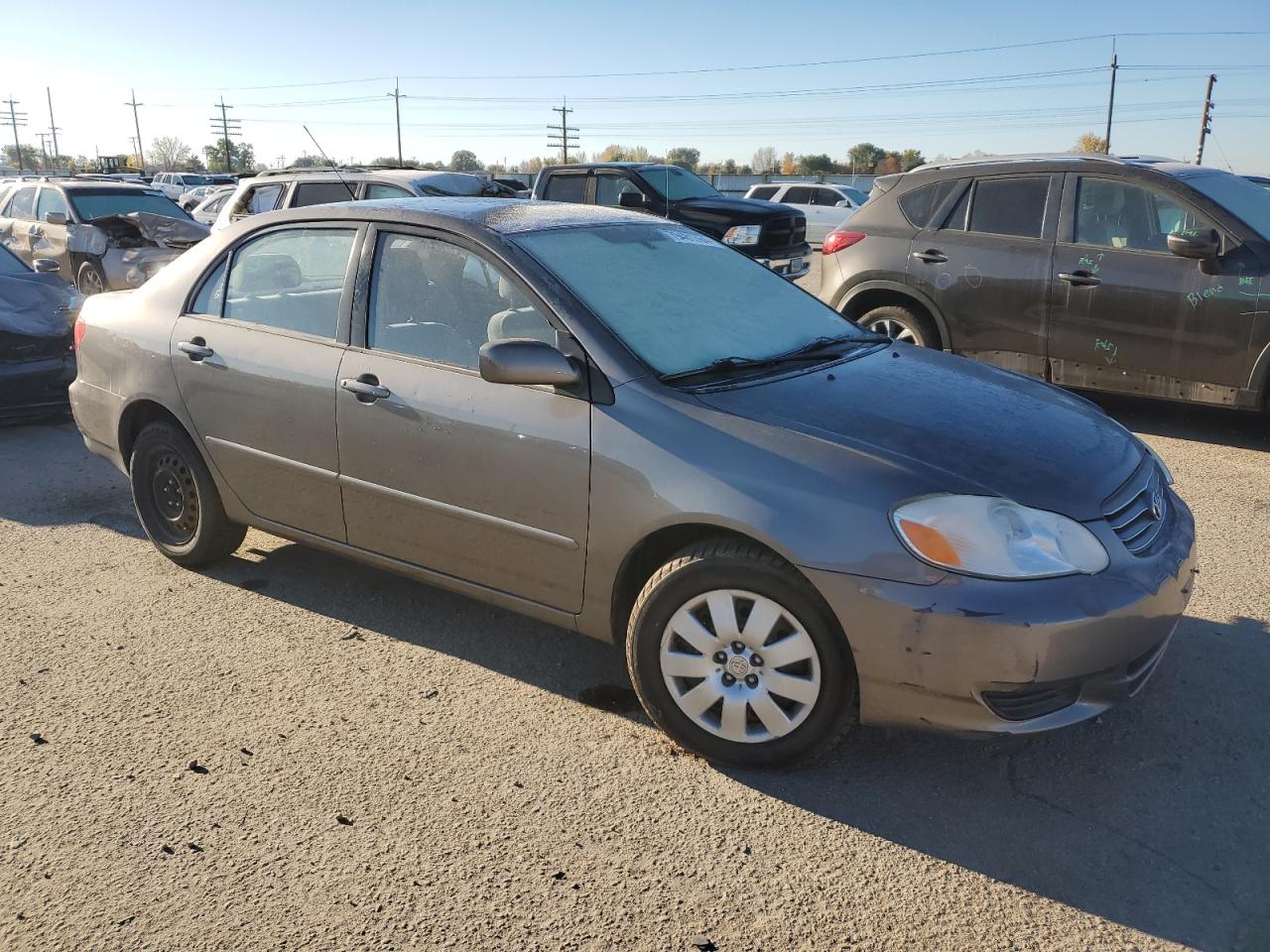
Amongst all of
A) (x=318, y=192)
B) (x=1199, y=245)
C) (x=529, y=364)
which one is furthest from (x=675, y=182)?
(x=529, y=364)

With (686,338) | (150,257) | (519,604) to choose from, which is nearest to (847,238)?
(686,338)

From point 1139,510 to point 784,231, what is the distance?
1123 cm

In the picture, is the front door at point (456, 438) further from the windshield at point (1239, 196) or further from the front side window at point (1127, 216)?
the windshield at point (1239, 196)

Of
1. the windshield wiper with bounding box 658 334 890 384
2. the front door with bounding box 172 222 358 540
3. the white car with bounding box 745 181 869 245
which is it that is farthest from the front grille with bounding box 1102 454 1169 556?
the white car with bounding box 745 181 869 245

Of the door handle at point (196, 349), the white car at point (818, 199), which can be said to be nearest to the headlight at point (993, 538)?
the door handle at point (196, 349)

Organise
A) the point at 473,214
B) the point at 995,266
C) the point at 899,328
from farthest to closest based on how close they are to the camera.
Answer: the point at 899,328
the point at 995,266
the point at 473,214

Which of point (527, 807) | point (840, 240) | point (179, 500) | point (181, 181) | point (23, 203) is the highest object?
point (181, 181)

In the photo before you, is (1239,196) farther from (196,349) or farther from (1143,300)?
(196,349)

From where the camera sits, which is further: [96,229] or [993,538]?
[96,229]

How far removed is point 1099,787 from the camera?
3057mm

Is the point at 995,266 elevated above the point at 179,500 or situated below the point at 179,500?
above

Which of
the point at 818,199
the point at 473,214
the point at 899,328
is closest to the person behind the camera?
the point at 473,214

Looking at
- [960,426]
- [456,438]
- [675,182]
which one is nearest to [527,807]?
[456,438]

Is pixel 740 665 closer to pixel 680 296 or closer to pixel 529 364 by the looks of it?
pixel 529 364
